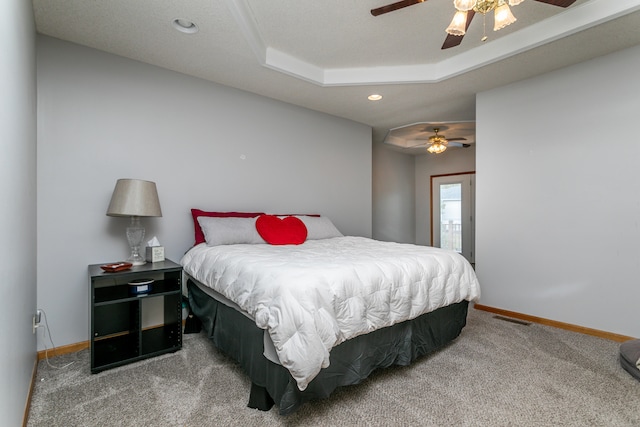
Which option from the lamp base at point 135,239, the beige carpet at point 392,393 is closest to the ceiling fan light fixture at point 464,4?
the beige carpet at point 392,393

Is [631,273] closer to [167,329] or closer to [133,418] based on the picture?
[133,418]

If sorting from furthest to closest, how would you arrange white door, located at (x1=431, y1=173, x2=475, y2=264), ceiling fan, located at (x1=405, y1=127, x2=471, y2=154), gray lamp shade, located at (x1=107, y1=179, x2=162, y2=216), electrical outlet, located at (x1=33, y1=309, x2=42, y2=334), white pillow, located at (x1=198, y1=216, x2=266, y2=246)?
white door, located at (x1=431, y1=173, x2=475, y2=264) < ceiling fan, located at (x1=405, y1=127, x2=471, y2=154) < white pillow, located at (x1=198, y1=216, x2=266, y2=246) < gray lamp shade, located at (x1=107, y1=179, x2=162, y2=216) < electrical outlet, located at (x1=33, y1=309, x2=42, y2=334)

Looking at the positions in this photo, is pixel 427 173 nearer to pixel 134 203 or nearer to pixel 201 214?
pixel 201 214

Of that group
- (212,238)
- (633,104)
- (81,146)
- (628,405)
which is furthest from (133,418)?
(633,104)

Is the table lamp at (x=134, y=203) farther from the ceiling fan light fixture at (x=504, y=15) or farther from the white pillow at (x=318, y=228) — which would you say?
the ceiling fan light fixture at (x=504, y=15)

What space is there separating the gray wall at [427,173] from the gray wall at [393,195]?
A: 0.43ft

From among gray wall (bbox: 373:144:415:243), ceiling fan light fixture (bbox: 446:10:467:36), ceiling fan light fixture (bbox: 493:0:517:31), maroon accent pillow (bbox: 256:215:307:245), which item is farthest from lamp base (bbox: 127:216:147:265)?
gray wall (bbox: 373:144:415:243)

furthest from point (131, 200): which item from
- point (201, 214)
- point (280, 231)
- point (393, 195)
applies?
point (393, 195)

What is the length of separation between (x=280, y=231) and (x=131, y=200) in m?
1.29

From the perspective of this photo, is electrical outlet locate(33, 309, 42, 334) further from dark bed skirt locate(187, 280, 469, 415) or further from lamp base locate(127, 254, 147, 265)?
dark bed skirt locate(187, 280, 469, 415)

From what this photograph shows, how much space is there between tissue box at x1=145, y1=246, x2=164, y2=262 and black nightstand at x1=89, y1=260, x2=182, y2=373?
79 mm

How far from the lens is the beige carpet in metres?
1.59

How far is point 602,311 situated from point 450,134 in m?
3.48

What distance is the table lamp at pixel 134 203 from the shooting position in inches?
92.3
